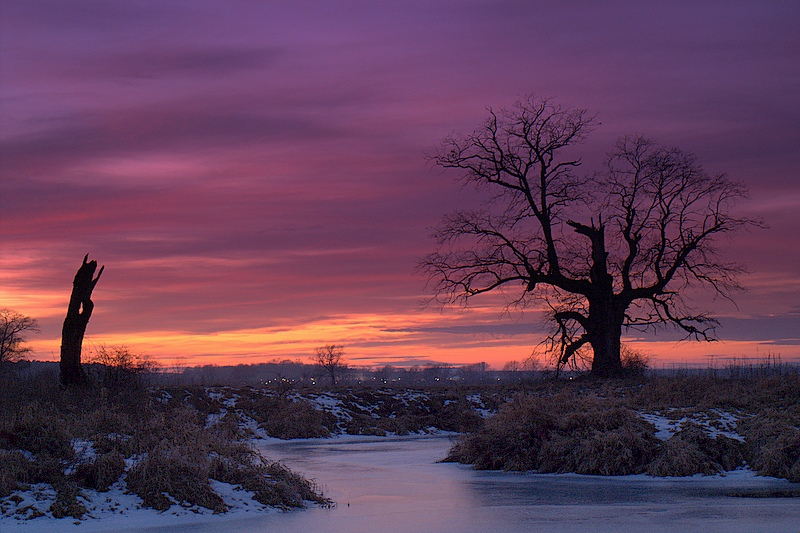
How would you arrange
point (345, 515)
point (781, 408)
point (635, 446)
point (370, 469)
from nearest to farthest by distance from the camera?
point (345, 515) → point (635, 446) → point (370, 469) → point (781, 408)

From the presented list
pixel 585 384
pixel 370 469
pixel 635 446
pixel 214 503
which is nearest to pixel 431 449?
pixel 370 469

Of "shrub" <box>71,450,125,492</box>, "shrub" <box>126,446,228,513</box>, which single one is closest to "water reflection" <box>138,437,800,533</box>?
"shrub" <box>126,446,228,513</box>

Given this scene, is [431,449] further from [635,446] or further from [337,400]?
[337,400]

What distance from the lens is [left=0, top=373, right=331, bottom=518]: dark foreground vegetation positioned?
12.5 meters

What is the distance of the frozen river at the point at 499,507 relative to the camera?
11.7 metres

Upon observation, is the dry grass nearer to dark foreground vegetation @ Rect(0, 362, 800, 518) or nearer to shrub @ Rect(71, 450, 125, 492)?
dark foreground vegetation @ Rect(0, 362, 800, 518)

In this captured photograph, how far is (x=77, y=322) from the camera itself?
98.9ft

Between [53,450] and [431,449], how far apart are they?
1413 centimetres

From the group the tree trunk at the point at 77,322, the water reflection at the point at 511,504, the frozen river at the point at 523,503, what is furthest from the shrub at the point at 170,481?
the tree trunk at the point at 77,322

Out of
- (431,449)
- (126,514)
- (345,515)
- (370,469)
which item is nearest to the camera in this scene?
(126,514)

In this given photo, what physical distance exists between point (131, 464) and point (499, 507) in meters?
5.83

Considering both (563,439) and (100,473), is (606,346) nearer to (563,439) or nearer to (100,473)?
(563,439)

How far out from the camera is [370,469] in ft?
66.5

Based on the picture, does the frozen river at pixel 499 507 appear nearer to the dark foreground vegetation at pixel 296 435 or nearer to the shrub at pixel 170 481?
the shrub at pixel 170 481
